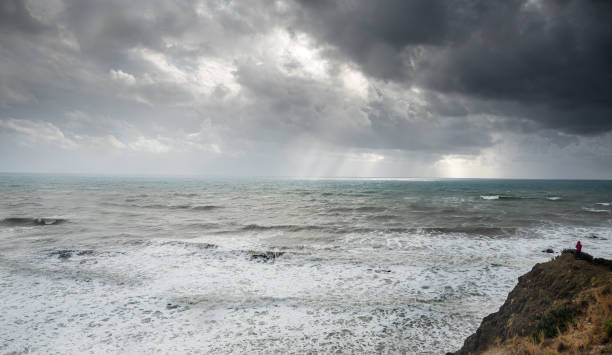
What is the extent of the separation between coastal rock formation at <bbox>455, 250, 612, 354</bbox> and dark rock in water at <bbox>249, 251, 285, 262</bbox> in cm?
1178

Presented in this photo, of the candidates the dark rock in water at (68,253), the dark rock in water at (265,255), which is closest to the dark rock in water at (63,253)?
the dark rock in water at (68,253)

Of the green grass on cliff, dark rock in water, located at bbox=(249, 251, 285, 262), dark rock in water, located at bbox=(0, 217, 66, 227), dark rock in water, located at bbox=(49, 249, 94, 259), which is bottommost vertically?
dark rock in water, located at bbox=(0, 217, 66, 227)

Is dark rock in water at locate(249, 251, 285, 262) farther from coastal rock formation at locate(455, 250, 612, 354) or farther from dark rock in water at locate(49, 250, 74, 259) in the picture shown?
coastal rock formation at locate(455, 250, 612, 354)

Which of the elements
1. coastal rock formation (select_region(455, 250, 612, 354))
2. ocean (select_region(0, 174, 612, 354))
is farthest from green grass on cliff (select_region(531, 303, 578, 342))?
ocean (select_region(0, 174, 612, 354))

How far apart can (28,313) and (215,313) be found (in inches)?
264

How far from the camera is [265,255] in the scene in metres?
17.1

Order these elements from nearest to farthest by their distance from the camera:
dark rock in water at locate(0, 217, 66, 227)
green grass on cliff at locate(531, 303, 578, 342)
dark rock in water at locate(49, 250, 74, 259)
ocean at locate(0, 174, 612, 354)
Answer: green grass on cliff at locate(531, 303, 578, 342) → ocean at locate(0, 174, 612, 354) → dark rock in water at locate(49, 250, 74, 259) → dark rock in water at locate(0, 217, 66, 227)

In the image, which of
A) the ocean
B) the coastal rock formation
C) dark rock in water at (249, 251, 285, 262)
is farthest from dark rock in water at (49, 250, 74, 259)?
the coastal rock formation

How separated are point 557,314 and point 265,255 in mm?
14319

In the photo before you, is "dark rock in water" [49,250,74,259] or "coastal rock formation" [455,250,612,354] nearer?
"coastal rock formation" [455,250,612,354]

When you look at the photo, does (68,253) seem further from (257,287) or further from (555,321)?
(555,321)

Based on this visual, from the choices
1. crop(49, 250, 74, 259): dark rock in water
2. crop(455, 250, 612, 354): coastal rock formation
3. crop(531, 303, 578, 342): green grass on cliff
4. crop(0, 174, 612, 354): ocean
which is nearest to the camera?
crop(455, 250, 612, 354): coastal rock formation

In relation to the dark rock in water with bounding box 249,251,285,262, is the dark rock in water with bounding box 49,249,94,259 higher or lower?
lower

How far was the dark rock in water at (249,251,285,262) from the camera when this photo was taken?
53.7 feet
